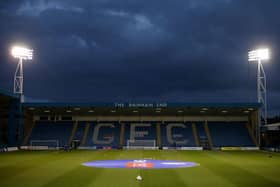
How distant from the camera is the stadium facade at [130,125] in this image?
5706 centimetres

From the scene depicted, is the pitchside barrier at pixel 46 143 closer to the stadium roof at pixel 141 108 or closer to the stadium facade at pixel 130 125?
the stadium facade at pixel 130 125

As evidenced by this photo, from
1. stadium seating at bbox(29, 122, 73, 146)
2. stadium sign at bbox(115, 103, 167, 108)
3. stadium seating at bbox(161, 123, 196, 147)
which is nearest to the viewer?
stadium sign at bbox(115, 103, 167, 108)

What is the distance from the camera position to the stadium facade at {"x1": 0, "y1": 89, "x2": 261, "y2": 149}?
57062 millimetres

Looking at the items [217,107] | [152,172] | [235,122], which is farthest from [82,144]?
[152,172]

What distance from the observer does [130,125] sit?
6512 cm

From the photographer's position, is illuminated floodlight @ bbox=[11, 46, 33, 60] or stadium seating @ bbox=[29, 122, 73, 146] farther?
stadium seating @ bbox=[29, 122, 73, 146]

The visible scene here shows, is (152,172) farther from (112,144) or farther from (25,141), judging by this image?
(25,141)

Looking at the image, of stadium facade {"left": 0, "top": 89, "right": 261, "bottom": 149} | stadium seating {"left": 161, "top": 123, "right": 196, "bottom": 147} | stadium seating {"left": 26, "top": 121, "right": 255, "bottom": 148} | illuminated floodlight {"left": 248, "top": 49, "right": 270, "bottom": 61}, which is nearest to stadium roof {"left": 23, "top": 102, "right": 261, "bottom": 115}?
stadium facade {"left": 0, "top": 89, "right": 261, "bottom": 149}

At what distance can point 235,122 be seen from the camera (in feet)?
216

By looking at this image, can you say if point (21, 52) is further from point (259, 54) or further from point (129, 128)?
point (259, 54)

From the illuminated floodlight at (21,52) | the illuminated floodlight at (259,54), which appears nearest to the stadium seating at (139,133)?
the illuminated floodlight at (259,54)

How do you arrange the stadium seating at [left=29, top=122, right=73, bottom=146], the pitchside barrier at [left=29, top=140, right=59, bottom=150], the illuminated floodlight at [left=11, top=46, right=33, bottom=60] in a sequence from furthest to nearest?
1. the stadium seating at [left=29, top=122, right=73, bottom=146]
2. the pitchside barrier at [left=29, top=140, right=59, bottom=150]
3. the illuminated floodlight at [left=11, top=46, right=33, bottom=60]

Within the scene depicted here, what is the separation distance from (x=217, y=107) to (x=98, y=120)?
2191 centimetres

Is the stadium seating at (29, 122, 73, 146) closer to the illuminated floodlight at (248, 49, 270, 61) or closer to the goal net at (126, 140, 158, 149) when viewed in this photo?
the goal net at (126, 140, 158, 149)
